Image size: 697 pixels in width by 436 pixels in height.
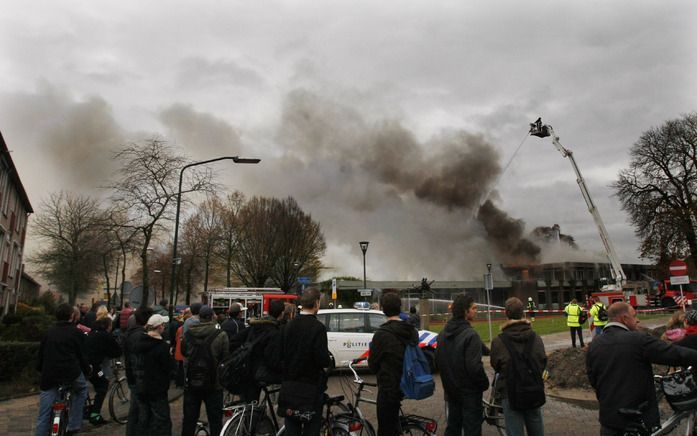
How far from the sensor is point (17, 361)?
1077 centimetres

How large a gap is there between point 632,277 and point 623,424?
6121 cm

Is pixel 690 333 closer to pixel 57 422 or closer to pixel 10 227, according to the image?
pixel 57 422

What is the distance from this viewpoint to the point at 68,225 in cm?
3675

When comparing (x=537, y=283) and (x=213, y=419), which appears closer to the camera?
(x=213, y=419)

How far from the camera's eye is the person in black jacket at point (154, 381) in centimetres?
499

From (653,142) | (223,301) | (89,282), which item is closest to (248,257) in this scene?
(89,282)

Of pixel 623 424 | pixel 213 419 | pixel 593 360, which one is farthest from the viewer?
pixel 213 419

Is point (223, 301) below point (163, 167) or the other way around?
below

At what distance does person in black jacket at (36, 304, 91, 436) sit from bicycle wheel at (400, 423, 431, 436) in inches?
162

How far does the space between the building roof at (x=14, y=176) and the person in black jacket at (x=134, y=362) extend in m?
20.5

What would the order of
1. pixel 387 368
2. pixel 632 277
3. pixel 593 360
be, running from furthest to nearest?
pixel 632 277, pixel 387 368, pixel 593 360

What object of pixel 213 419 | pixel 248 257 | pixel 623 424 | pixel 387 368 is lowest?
pixel 213 419

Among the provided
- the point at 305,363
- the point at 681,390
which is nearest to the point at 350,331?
the point at 305,363

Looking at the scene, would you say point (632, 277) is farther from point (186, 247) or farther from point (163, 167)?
point (163, 167)
